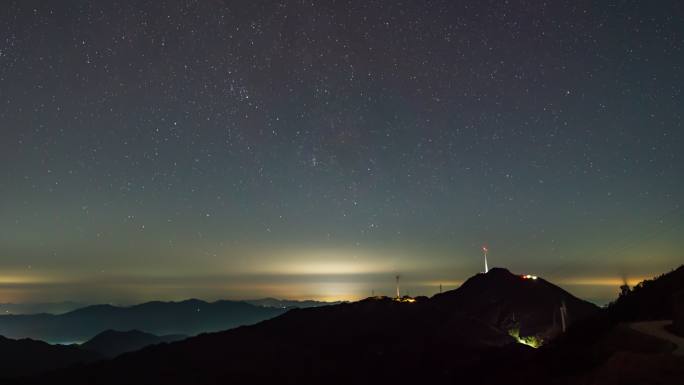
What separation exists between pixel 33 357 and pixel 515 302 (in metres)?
151

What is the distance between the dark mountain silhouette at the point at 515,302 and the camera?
69188 millimetres

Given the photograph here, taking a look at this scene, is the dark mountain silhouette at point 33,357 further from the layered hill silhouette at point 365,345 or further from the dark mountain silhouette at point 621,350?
the dark mountain silhouette at point 621,350

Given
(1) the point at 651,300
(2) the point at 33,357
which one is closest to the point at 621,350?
(1) the point at 651,300

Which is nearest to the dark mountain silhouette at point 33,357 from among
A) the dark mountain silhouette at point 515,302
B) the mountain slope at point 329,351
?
the mountain slope at point 329,351

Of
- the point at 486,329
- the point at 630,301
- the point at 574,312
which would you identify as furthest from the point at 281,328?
the point at 630,301

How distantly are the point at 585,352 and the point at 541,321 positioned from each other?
55016 mm

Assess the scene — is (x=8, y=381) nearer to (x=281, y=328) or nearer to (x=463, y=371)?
(x=281, y=328)

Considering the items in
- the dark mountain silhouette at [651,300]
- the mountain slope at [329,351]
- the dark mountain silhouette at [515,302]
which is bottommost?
the mountain slope at [329,351]

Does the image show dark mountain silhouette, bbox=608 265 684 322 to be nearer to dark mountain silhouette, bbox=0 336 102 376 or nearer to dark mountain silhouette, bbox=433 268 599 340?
dark mountain silhouette, bbox=433 268 599 340

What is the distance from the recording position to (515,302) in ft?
245

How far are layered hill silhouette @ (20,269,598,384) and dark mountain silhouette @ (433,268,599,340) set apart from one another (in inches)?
7.0

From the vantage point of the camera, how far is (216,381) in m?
58.6

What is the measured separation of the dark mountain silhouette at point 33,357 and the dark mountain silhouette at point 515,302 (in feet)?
374

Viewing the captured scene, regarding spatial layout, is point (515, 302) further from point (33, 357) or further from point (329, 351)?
point (33, 357)
